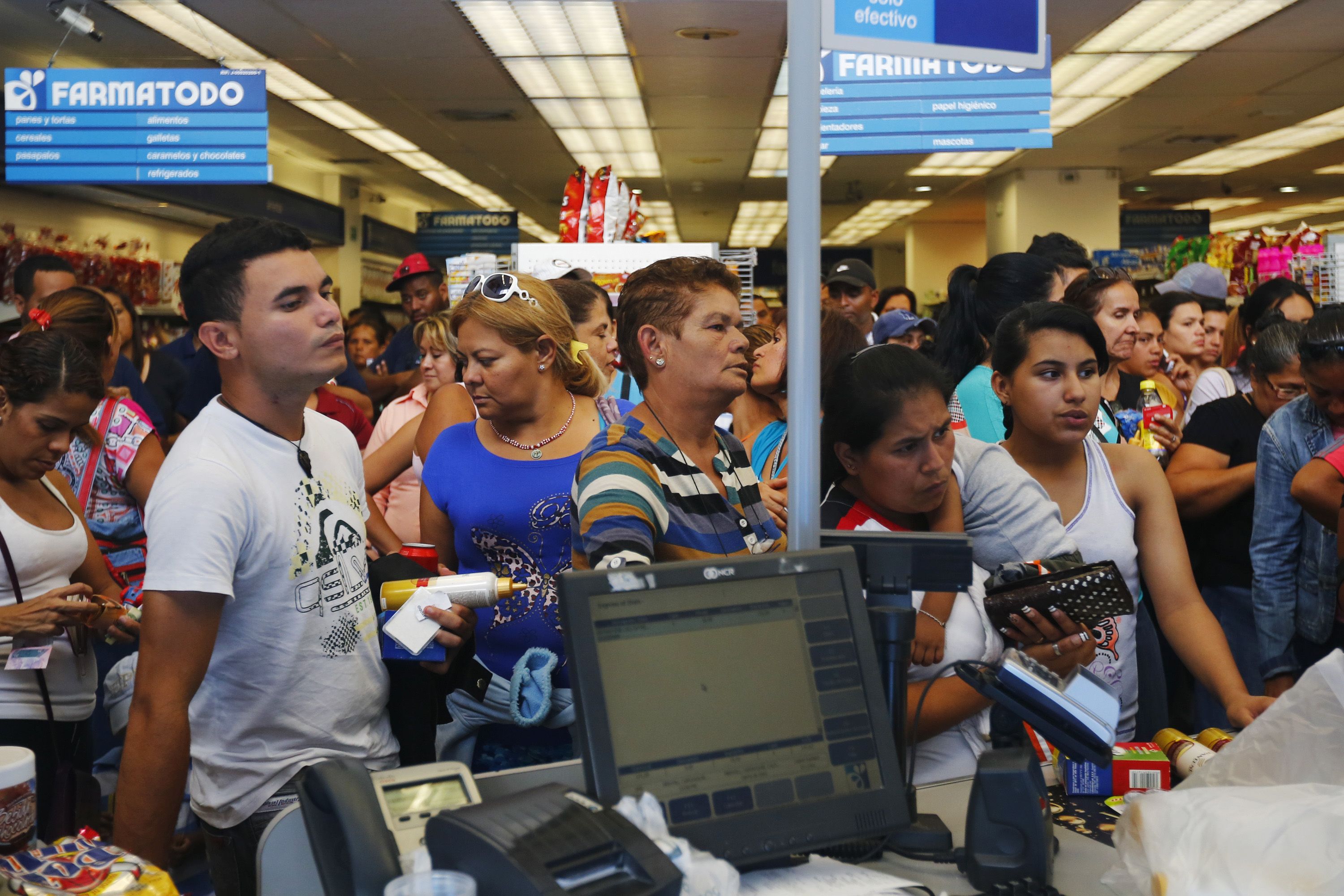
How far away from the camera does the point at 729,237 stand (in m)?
20.7

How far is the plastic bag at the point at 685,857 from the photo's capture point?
41.8 inches

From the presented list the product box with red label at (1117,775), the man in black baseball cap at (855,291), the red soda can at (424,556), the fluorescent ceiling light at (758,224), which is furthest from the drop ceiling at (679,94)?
the product box with red label at (1117,775)

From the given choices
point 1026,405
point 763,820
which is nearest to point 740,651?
point 763,820

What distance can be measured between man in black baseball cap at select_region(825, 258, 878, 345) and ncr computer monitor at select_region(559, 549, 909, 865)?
17.3 feet

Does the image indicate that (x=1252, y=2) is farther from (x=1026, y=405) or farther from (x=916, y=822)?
(x=916, y=822)

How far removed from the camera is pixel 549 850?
968 millimetres

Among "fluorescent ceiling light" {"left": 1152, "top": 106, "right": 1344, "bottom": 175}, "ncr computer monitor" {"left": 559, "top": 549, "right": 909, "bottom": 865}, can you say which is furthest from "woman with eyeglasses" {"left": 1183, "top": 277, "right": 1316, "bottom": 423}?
"fluorescent ceiling light" {"left": 1152, "top": 106, "right": 1344, "bottom": 175}

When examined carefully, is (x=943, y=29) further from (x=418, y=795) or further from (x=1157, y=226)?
→ (x=1157, y=226)

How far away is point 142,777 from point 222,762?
164 mm

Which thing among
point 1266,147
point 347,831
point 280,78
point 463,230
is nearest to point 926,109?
point 347,831

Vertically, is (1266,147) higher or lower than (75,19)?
higher

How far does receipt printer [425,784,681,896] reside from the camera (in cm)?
95

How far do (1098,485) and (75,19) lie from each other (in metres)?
6.39

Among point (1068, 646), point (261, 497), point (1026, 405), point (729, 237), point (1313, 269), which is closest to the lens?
point (1068, 646)
